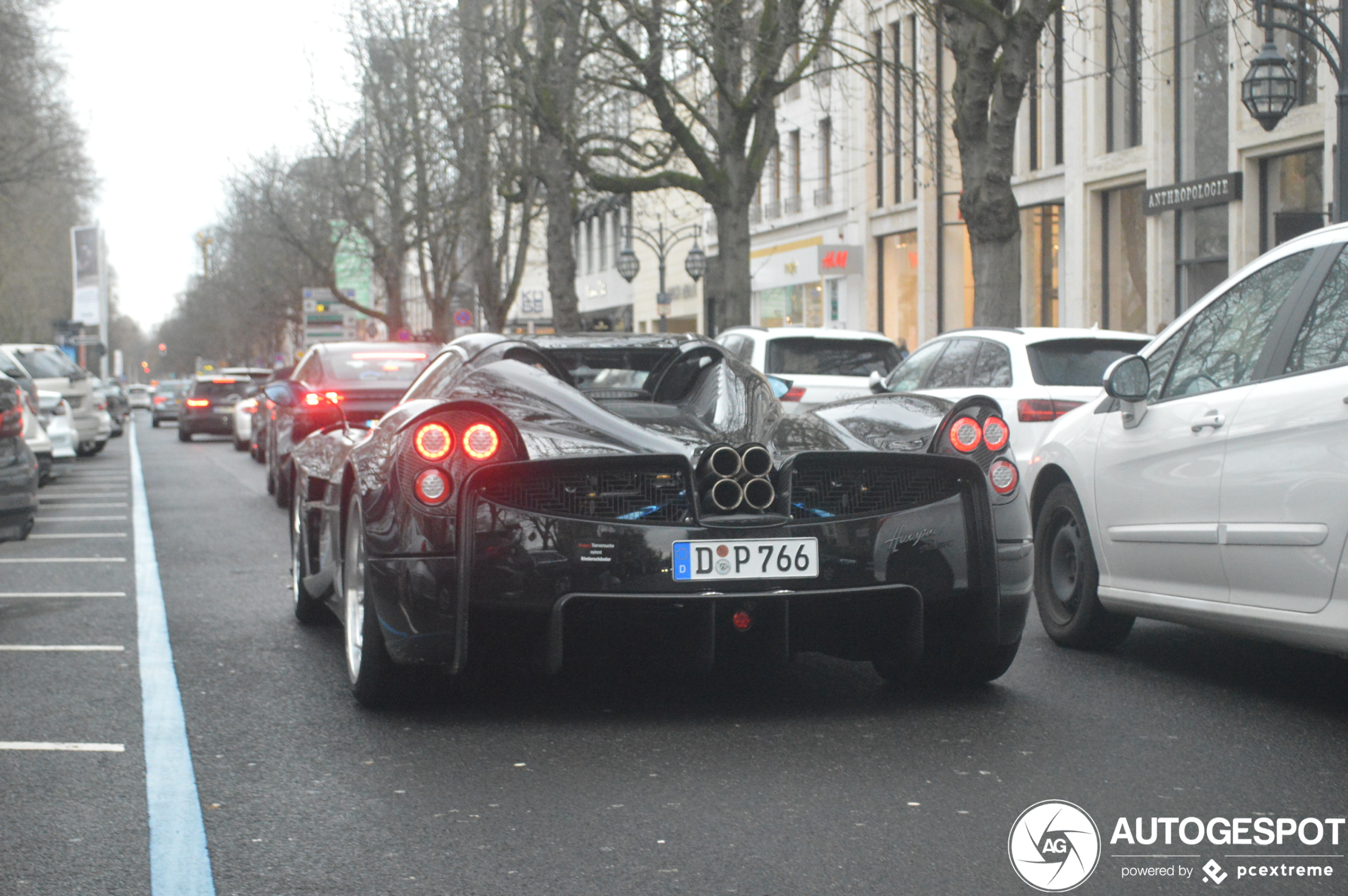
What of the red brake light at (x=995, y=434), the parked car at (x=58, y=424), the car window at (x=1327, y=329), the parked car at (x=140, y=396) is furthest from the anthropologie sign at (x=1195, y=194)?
the parked car at (x=140, y=396)

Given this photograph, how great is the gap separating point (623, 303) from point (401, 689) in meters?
60.8

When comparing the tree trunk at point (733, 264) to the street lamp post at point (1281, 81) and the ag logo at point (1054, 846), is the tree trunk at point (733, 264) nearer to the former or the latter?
the street lamp post at point (1281, 81)

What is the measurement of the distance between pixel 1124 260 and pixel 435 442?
25.3 metres

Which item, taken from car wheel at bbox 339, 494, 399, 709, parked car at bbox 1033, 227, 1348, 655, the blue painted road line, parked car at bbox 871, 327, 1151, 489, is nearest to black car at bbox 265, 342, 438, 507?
parked car at bbox 871, 327, 1151, 489

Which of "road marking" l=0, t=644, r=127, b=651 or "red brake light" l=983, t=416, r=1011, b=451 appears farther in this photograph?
"road marking" l=0, t=644, r=127, b=651

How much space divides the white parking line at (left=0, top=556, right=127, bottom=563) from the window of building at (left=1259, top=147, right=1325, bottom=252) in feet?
53.1

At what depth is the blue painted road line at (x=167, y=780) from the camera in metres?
3.74

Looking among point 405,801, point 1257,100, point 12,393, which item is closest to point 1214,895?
point 405,801

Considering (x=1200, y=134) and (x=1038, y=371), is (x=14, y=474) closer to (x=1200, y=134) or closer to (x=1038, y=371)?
(x=1038, y=371)

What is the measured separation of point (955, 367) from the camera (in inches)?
460

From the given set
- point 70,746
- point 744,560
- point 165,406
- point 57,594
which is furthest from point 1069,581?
point 165,406

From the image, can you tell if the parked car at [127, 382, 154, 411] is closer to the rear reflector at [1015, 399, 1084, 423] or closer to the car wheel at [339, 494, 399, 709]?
the rear reflector at [1015, 399, 1084, 423]

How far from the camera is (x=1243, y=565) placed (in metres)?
5.39

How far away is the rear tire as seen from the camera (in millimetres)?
5305
